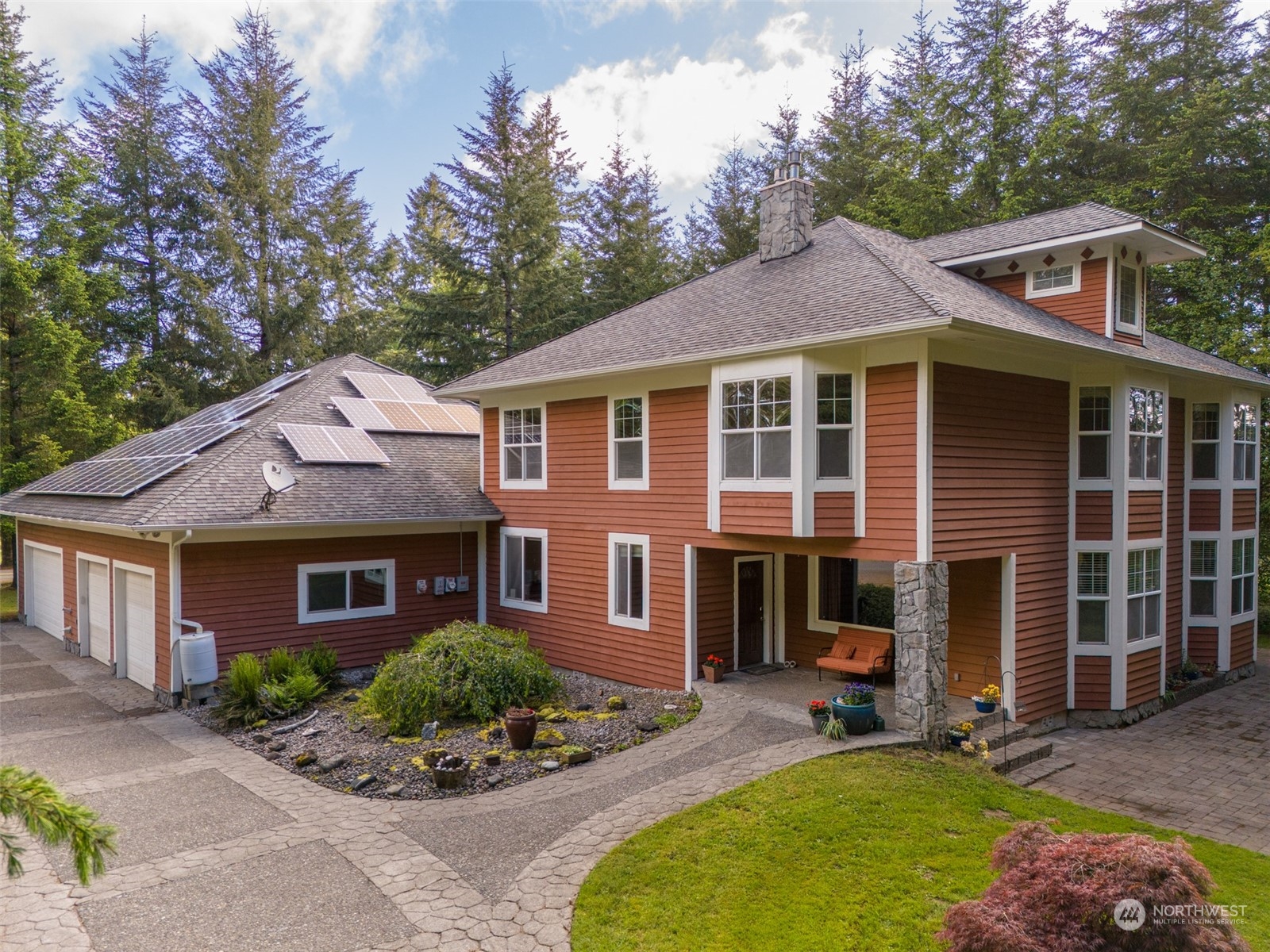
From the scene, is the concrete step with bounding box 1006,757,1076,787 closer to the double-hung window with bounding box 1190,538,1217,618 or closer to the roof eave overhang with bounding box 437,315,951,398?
the roof eave overhang with bounding box 437,315,951,398

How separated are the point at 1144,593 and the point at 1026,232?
6076 mm

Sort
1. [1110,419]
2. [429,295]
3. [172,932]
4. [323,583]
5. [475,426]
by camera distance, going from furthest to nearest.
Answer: [429,295] → [475,426] → [323,583] → [1110,419] → [172,932]

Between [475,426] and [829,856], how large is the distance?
45.0 feet

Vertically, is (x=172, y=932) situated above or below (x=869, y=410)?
below

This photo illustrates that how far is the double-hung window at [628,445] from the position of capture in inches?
483

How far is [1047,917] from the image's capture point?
4.12 meters

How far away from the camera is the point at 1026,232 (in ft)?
40.3

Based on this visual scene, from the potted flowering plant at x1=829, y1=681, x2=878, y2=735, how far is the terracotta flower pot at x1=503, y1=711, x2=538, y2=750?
12.1ft

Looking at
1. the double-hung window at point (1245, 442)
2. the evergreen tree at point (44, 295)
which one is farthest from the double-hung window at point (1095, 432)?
the evergreen tree at point (44, 295)

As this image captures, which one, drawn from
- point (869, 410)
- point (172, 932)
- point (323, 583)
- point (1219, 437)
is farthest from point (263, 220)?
point (1219, 437)

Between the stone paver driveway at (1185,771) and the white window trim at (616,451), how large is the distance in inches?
270

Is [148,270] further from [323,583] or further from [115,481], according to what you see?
[323,583]

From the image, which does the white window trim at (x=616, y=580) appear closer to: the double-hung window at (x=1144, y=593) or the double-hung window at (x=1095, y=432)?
the double-hung window at (x=1095, y=432)

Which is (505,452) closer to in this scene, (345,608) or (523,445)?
(523,445)
